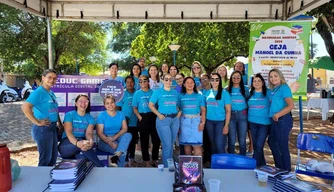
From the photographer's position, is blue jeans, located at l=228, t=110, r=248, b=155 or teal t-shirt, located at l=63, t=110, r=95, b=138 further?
blue jeans, located at l=228, t=110, r=248, b=155

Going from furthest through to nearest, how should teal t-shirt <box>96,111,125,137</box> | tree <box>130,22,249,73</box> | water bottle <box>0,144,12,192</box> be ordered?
tree <box>130,22,249,73</box>, teal t-shirt <box>96,111,125,137</box>, water bottle <box>0,144,12,192</box>

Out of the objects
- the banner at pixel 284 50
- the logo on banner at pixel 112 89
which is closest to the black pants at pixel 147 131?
the logo on banner at pixel 112 89

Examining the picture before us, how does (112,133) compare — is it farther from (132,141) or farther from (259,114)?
(259,114)

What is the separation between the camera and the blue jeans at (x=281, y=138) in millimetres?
3393

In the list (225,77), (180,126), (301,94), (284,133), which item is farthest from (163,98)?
(301,94)

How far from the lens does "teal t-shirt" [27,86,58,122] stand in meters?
2.94

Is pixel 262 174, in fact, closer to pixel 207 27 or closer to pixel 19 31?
pixel 207 27

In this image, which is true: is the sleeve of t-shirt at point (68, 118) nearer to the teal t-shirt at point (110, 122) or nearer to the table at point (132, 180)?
the teal t-shirt at point (110, 122)

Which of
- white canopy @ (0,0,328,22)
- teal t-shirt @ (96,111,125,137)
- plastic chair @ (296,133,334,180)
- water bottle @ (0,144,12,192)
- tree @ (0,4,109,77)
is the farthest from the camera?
tree @ (0,4,109,77)

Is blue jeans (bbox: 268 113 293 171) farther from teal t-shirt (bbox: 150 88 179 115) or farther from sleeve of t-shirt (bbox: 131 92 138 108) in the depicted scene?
sleeve of t-shirt (bbox: 131 92 138 108)

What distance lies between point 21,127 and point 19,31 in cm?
824

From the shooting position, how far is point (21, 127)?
7.89 m

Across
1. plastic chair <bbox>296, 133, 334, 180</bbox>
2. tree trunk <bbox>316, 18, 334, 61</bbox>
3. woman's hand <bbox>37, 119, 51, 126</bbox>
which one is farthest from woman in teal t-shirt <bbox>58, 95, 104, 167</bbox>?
tree trunk <bbox>316, 18, 334, 61</bbox>

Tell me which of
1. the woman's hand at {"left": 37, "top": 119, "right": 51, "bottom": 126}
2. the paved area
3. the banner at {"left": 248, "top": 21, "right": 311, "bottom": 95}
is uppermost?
the banner at {"left": 248, "top": 21, "right": 311, "bottom": 95}
